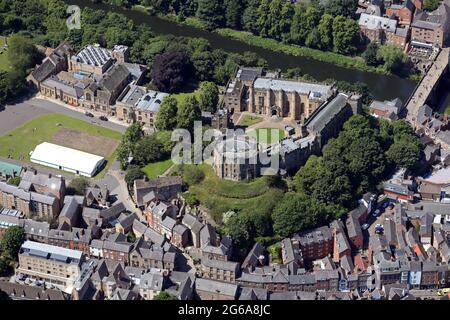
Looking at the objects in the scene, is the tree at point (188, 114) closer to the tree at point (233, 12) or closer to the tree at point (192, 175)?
the tree at point (192, 175)

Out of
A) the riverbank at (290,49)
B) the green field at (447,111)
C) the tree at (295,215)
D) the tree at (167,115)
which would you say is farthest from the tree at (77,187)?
the green field at (447,111)

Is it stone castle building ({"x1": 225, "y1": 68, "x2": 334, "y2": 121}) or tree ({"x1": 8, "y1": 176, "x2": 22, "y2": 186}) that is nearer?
tree ({"x1": 8, "y1": 176, "x2": 22, "y2": 186})

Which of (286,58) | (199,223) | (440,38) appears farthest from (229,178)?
(440,38)

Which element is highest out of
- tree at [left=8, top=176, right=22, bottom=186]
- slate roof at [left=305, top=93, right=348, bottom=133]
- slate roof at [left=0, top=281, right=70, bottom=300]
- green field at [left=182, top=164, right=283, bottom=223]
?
slate roof at [left=305, top=93, right=348, bottom=133]

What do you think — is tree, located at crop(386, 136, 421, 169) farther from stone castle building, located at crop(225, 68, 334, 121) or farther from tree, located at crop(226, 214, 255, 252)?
tree, located at crop(226, 214, 255, 252)

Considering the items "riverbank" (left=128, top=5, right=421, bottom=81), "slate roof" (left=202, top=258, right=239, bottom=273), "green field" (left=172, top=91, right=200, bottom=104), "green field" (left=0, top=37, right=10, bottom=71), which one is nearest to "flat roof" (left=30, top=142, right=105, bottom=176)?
"green field" (left=172, top=91, right=200, bottom=104)

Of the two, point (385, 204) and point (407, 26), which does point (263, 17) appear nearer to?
point (407, 26)

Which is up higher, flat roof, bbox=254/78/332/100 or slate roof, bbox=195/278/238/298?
flat roof, bbox=254/78/332/100
